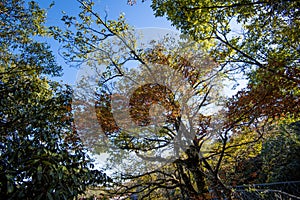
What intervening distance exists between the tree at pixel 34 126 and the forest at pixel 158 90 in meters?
0.02

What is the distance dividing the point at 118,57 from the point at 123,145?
7.16 ft

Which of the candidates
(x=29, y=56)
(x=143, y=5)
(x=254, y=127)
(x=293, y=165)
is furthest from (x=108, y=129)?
(x=293, y=165)

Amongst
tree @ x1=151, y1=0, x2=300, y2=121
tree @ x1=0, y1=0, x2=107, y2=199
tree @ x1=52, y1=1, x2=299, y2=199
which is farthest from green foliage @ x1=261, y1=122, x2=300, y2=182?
tree @ x1=0, y1=0, x2=107, y2=199

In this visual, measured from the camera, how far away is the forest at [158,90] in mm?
3059

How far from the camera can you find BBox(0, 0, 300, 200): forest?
10.0ft

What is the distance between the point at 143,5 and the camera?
3703 mm

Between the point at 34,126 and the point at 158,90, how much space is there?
228cm

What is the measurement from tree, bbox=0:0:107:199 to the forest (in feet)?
0.07

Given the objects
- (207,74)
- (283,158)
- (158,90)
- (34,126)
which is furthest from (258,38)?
(283,158)

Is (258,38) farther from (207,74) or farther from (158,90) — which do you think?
(158,90)

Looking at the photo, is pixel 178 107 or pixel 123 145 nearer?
pixel 178 107

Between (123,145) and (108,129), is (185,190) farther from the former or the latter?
(108,129)

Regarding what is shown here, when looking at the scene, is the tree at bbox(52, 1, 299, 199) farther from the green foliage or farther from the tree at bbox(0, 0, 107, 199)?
the green foliage

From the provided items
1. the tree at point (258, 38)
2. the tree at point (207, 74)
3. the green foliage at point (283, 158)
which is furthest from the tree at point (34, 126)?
the green foliage at point (283, 158)
